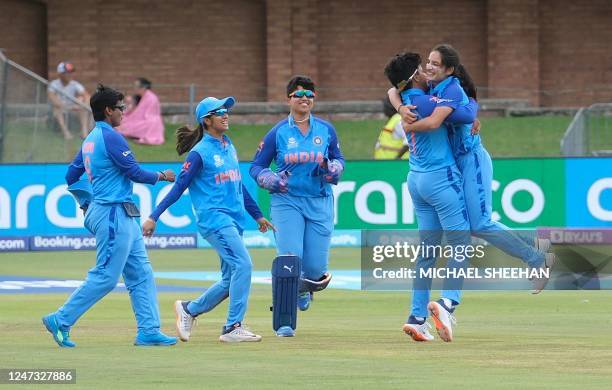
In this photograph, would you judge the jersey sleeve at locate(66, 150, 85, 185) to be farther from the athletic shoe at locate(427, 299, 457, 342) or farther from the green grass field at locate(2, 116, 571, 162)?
the green grass field at locate(2, 116, 571, 162)

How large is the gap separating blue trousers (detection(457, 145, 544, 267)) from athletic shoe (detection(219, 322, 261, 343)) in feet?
5.88

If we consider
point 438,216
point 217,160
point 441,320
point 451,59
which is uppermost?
point 451,59

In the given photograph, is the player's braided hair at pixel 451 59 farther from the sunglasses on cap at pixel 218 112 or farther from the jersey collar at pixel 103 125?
the jersey collar at pixel 103 125

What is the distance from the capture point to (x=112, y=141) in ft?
38.1

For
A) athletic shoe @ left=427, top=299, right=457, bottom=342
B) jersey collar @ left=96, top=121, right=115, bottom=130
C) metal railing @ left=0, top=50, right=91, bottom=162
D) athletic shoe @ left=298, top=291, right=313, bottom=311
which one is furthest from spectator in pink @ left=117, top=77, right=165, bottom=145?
athletic shoe @ left=427, top=299, right=457, bottom=342

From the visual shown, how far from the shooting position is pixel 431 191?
11.8 metres

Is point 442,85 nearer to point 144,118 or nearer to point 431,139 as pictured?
point 431,139

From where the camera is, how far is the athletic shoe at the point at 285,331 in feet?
40.4

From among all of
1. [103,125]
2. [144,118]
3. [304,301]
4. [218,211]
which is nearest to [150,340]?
[218,211]

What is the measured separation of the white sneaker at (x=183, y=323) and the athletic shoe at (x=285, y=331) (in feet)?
2.15

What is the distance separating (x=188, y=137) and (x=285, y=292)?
1.40 metres

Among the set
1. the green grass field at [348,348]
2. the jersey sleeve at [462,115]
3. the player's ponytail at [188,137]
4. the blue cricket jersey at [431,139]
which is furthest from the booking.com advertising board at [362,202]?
the jersey sleeve at [462,115]

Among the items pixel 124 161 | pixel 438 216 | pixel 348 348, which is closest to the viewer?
pixel 348 348

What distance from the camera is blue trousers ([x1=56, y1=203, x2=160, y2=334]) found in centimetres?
1161
